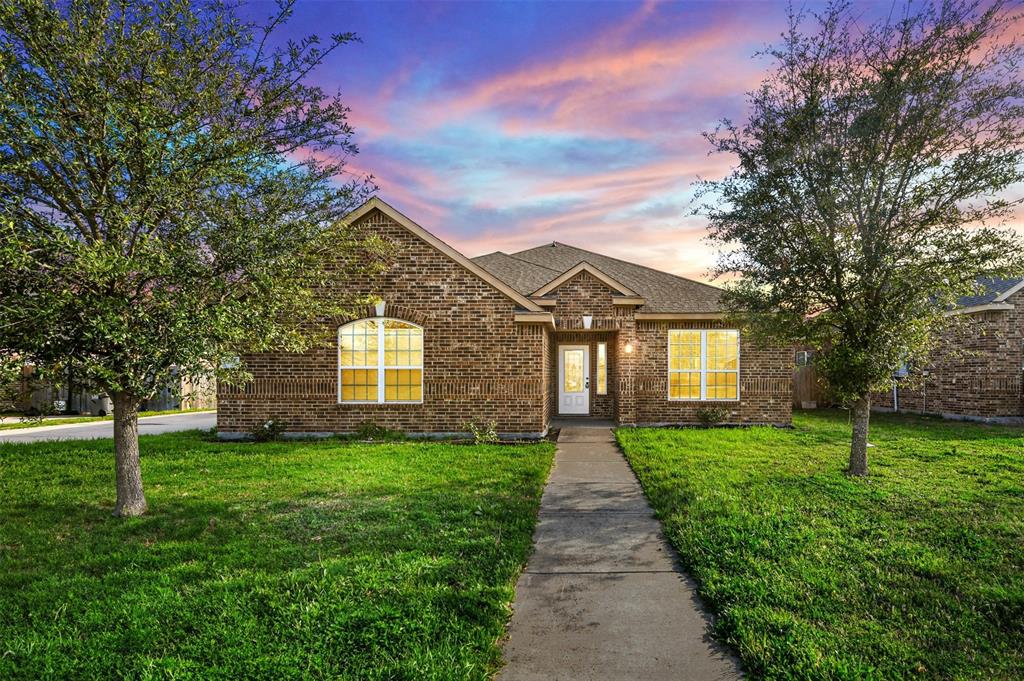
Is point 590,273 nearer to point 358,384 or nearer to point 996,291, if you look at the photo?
point 358,384

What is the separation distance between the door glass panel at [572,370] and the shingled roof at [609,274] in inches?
101

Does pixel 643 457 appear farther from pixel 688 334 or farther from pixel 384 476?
pixel 688 334

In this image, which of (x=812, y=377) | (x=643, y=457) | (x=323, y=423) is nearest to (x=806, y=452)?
(x=643, y=457)

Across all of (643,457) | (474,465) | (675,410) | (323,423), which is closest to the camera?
(474,465)

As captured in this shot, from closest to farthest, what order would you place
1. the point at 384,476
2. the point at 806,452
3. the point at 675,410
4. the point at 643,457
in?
the point at 384,476 < the point at 643,457 < the point at 806,452 < the point at 675,410

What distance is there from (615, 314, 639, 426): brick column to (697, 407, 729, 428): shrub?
1.83 m

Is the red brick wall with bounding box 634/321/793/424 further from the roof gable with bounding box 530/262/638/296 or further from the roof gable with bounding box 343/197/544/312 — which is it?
the roof gable with bounding box 343/197/544/312

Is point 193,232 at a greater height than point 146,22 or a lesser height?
lesser

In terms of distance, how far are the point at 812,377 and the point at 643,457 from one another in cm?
1504

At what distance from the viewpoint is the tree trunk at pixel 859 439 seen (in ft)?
28.4

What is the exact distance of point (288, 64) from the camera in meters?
6.94

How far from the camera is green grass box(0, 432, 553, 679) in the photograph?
3504mm

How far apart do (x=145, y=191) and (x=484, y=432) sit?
8.30 meters

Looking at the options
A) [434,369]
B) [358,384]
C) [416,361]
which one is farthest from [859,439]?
[358,384]
